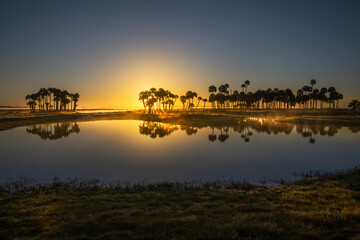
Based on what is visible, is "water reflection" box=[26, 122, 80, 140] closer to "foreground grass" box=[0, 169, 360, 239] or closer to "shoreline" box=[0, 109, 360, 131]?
"shoreline" box=[0, 109, 360, 131]

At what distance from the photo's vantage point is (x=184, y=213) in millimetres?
10195

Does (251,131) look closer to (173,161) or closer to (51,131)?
(173,161)

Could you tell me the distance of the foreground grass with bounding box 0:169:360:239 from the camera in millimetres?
8133

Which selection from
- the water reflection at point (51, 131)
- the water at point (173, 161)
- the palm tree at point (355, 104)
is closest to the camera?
the water at point (173, 161)

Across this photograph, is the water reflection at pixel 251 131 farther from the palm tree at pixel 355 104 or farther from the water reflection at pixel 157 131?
the palm tree at pixel 355 104

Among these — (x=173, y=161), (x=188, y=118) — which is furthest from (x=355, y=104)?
(x=173, y=161)

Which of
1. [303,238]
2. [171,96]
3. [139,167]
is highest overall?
[171,96]

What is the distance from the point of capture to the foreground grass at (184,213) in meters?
8.13

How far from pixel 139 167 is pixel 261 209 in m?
15.1

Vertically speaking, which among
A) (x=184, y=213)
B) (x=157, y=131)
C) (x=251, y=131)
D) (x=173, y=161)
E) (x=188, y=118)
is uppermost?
(x=188, y=118)

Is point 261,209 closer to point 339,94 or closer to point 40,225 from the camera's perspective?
point 40,225

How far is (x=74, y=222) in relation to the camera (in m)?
9.20

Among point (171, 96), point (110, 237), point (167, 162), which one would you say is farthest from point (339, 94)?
point (110, 237)

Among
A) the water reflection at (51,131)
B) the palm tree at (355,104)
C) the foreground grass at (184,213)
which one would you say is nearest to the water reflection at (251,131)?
the water reflection at (51,131)
